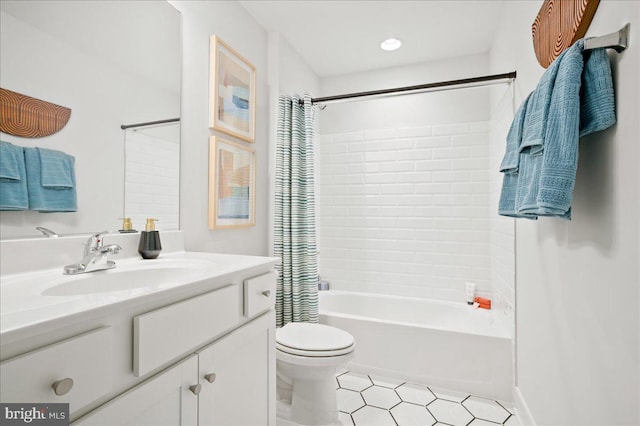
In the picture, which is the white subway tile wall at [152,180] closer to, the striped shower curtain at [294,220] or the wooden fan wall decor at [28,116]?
the wooden fan wall decor at [28,116]

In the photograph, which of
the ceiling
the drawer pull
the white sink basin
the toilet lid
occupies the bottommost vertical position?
the toilet lid

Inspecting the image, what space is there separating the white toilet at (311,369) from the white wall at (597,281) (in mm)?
893

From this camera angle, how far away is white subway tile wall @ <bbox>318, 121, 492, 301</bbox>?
9.14ft

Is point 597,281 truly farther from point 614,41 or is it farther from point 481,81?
point 481,81

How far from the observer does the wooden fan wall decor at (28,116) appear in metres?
1.05

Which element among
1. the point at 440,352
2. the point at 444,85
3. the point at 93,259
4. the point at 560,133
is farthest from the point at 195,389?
the point at 444,85

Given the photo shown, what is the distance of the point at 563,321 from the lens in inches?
49.7

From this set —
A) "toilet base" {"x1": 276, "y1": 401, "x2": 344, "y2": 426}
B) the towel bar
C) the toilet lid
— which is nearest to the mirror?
the toilet lid

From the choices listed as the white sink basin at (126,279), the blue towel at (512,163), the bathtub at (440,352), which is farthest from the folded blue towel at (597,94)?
the bathtub at (440,352)

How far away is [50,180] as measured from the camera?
3.78 feet

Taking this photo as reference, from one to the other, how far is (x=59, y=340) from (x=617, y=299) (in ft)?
4.35

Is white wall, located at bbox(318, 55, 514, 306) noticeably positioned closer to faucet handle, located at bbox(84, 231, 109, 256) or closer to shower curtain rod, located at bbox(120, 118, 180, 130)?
shower curtain rod, located at bbox(120, 118, 180, 130)

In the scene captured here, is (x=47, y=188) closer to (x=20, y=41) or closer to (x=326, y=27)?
(x=20, y=41)

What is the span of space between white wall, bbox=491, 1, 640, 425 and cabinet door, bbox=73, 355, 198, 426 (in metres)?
1.15
